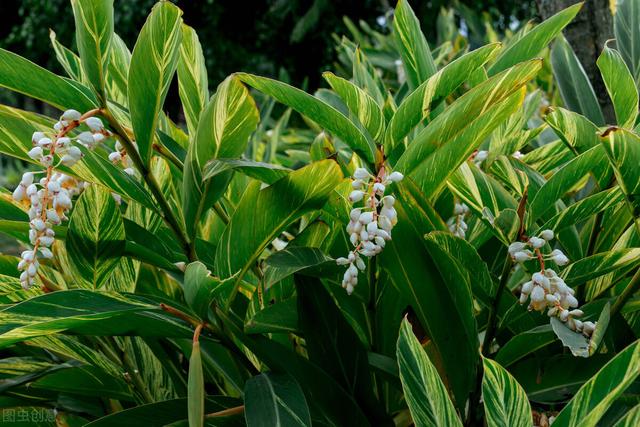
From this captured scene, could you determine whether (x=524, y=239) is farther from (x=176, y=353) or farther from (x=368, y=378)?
(x=176, y=353)

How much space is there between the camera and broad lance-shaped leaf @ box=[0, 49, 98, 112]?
2.03ft

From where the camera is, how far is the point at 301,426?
600mm

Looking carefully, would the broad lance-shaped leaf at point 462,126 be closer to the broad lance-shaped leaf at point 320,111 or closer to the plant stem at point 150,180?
the broad lance-shaped leaf at point 320,111

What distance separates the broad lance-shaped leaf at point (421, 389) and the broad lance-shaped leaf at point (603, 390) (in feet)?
0.27

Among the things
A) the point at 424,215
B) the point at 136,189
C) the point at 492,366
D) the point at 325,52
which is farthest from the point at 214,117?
the point at 325,52

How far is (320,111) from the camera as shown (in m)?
0.67

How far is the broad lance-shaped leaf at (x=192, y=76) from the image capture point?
789 mm

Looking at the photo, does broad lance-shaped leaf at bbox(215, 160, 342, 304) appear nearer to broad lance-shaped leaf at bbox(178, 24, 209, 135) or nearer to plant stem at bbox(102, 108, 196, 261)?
plant stem at bbox(102, 108, 196, 261)

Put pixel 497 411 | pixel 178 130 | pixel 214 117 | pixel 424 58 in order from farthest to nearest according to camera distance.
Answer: pixel 178 130, pixel 424 58, pixel 214 117, pixel 497 411

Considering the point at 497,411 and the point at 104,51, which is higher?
the point at 104,51

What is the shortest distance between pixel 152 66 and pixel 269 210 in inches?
6.4

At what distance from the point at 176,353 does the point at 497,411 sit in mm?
466

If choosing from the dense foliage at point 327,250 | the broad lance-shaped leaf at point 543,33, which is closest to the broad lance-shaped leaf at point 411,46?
the dense foliage at point 327,250

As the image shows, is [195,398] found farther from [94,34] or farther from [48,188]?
[94,34]
